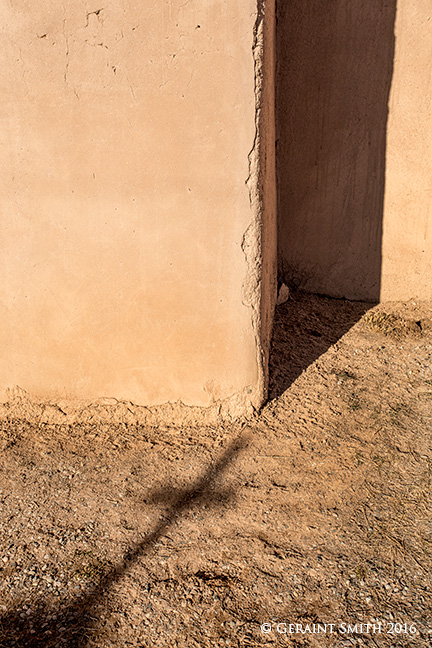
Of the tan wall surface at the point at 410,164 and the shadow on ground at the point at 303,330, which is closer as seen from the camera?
the shadow on ground at the point at 303,330

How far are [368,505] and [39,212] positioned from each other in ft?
7.19

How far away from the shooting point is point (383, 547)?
8.21 feet

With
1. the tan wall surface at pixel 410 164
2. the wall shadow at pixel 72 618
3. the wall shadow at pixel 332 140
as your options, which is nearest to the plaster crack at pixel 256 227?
the wall shadow at pixel 72 618

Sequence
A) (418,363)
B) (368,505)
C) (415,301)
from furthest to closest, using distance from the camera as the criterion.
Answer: (415,301) → (418,363) → (368,505)

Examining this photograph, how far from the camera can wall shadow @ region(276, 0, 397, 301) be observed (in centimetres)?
415

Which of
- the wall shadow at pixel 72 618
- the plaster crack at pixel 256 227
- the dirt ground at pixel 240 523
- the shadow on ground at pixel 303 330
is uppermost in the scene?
the plaster crack at pixel 256 227

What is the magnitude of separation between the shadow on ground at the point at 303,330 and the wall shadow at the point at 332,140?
140 mm

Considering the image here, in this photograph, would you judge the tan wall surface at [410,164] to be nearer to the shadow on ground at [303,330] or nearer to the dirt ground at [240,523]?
the shadow on ground at [303,330]

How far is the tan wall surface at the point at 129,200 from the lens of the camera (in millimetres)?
2883

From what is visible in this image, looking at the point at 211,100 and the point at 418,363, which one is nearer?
the point at 211,100

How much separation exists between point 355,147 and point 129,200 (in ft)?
6.60

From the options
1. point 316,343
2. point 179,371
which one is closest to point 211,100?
point 179,371

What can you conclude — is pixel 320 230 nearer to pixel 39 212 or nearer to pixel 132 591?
pixel 39 212

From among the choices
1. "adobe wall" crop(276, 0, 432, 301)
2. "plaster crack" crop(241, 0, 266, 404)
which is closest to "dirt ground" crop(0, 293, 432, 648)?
"plaster crack" crop(241, 0, 266, 404)
